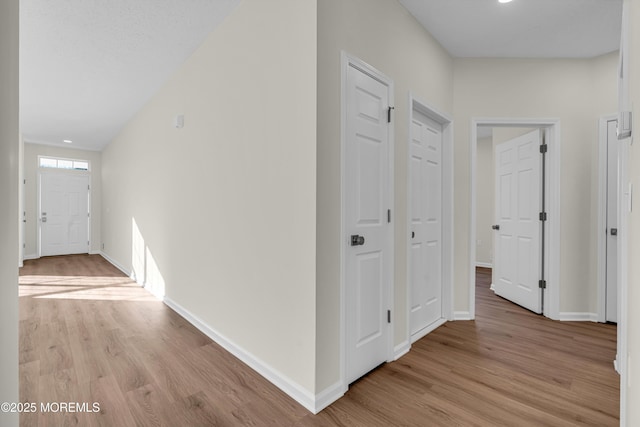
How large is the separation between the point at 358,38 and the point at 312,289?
63.3 inches

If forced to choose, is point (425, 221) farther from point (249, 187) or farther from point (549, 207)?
point (249, 187)

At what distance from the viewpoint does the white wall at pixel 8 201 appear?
94 centimetres

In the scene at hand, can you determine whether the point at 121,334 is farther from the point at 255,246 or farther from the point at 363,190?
the point at 363,190

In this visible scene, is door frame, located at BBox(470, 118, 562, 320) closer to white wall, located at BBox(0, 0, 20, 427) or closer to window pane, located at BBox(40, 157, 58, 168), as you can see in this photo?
white wall, located at BBox(0, 0, 20, 427)

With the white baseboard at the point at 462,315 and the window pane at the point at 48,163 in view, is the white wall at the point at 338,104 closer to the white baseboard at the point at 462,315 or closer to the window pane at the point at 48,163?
the white baseboard at the point at 462,315

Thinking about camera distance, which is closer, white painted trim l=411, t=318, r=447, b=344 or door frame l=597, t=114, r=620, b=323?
white painted trim l=411, t=318, r=447, b=344

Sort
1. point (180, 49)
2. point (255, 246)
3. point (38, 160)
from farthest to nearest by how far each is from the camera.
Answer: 1. point (38, 160)
2. point (180, 49)
3. point (255, 246)

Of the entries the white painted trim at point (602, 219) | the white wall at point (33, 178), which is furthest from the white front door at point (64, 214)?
the white painted trim at point (602, 219)

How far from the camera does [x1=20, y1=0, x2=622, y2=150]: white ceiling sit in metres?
2.39

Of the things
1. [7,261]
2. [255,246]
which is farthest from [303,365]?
[7,261]

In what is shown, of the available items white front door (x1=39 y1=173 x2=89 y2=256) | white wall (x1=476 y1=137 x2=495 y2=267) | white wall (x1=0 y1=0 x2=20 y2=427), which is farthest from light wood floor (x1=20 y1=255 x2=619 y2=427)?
white front door (x1=39 y1=173 x2=89 y2=256)

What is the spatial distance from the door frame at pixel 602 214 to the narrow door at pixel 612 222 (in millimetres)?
23

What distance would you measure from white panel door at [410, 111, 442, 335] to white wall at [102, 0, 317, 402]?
1172mm

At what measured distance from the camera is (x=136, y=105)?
14.6 ft
